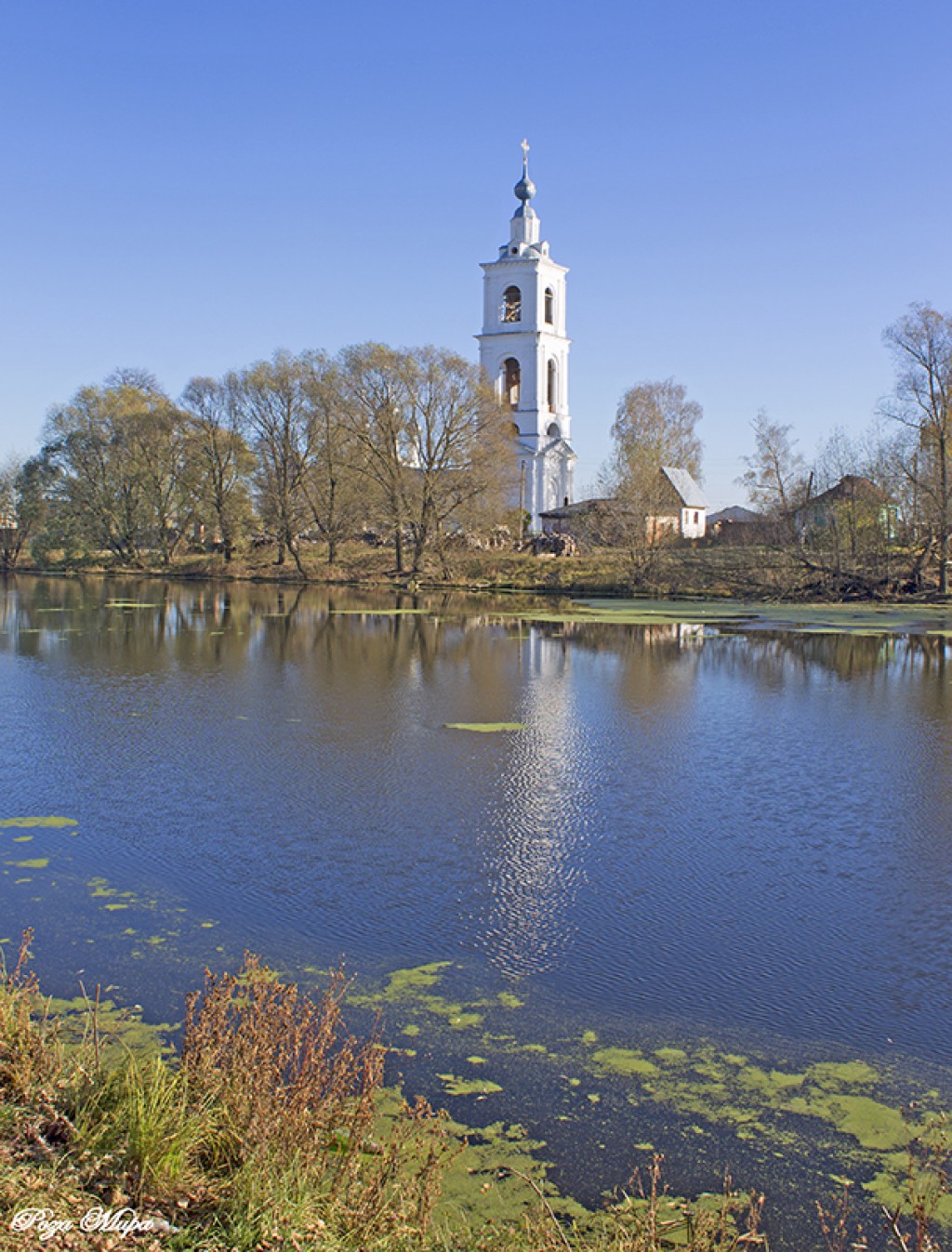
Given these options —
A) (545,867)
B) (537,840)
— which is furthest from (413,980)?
(537,840)

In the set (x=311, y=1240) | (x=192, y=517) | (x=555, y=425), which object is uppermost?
(x=555, y=425)

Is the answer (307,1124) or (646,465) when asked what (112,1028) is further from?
(646,465)

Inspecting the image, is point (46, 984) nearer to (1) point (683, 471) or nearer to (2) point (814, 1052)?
(2) point (814, 1052)

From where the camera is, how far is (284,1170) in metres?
4.15

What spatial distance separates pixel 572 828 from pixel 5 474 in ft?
209

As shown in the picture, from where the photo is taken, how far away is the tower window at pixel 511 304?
226ft

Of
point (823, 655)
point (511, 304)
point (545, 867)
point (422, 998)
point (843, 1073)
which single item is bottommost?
point (843, 1073)

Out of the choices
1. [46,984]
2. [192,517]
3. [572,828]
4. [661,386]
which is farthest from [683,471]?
[46,984]

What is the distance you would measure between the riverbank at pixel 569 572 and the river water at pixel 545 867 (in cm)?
2544

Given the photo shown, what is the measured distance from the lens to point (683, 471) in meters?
67.9

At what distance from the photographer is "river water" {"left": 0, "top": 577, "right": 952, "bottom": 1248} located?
19.8ft

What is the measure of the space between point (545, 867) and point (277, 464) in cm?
4896

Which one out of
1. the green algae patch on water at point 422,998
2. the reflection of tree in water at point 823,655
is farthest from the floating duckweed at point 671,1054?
the reflection of tree in water at point 823,655

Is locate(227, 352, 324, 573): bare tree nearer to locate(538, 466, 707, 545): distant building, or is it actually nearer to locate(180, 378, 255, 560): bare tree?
locate(180, 378, 255, 560): bare tree
